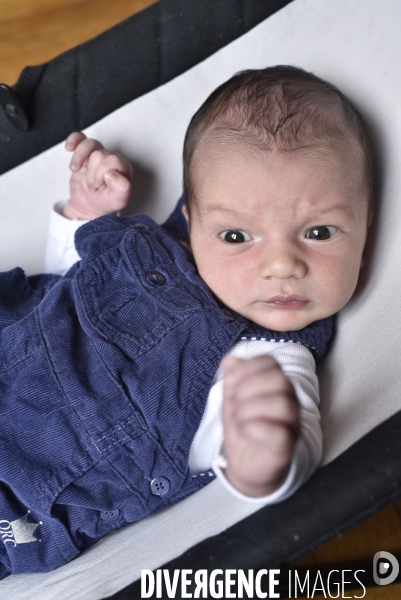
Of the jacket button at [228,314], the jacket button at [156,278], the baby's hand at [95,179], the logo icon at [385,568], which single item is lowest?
the logo icon at [385,568]

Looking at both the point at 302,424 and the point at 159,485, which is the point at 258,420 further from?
the point at 159,485

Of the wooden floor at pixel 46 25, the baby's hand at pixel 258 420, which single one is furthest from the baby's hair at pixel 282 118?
the wooden floor at pixel 46 25

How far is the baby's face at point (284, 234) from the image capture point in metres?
0.78

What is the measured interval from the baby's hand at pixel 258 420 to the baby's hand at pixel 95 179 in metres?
0.53

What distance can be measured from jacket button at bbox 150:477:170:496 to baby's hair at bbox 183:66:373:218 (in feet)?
1.18

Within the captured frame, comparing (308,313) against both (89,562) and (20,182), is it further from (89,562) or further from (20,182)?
(20,182)

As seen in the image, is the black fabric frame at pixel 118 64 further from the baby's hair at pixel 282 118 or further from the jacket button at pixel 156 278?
the jacket button at pixel 156 278

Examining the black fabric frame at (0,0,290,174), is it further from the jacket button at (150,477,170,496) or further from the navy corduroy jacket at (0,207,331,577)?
the jacket button at (150,477,170,496)

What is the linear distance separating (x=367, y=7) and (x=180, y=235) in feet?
1.42

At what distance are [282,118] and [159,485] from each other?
462 mm

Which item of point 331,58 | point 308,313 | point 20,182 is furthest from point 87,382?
point 331,58

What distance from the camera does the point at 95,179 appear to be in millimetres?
1030

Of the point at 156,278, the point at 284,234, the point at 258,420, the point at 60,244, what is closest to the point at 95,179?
the point at 60,244

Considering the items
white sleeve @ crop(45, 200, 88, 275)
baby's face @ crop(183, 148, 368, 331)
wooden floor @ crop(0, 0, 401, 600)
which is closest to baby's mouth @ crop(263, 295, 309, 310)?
baby's face @ crop(183, 148, 368, 331)
